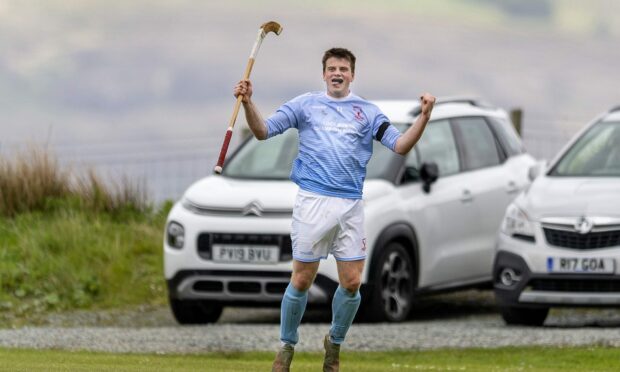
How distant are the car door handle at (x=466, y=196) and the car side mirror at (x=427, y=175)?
1.86 feet

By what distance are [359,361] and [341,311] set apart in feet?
10.8

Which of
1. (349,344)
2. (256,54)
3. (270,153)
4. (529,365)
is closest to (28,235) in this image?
(270,153)

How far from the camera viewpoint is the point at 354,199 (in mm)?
10125

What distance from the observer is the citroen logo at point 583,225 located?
15086 mm

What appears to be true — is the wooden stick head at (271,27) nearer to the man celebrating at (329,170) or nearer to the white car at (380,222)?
the man celebrating at (329,170)

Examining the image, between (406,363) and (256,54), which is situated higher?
(256,54)

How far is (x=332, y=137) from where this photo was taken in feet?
33.0

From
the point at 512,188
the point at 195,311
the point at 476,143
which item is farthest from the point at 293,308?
the point at 512,188

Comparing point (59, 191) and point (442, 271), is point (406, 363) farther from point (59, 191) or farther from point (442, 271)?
point (59, 191)

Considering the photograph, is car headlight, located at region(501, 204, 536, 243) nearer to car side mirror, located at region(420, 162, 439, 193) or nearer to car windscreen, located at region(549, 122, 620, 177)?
car windscreen, located at region(549, 122, 620, 177)

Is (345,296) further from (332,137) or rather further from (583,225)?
(583,225)

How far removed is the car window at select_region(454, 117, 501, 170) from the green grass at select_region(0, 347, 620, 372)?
157 inches

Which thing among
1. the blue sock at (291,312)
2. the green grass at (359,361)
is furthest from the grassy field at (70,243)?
the blue sock at (291,312)

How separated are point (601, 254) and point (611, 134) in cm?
188
